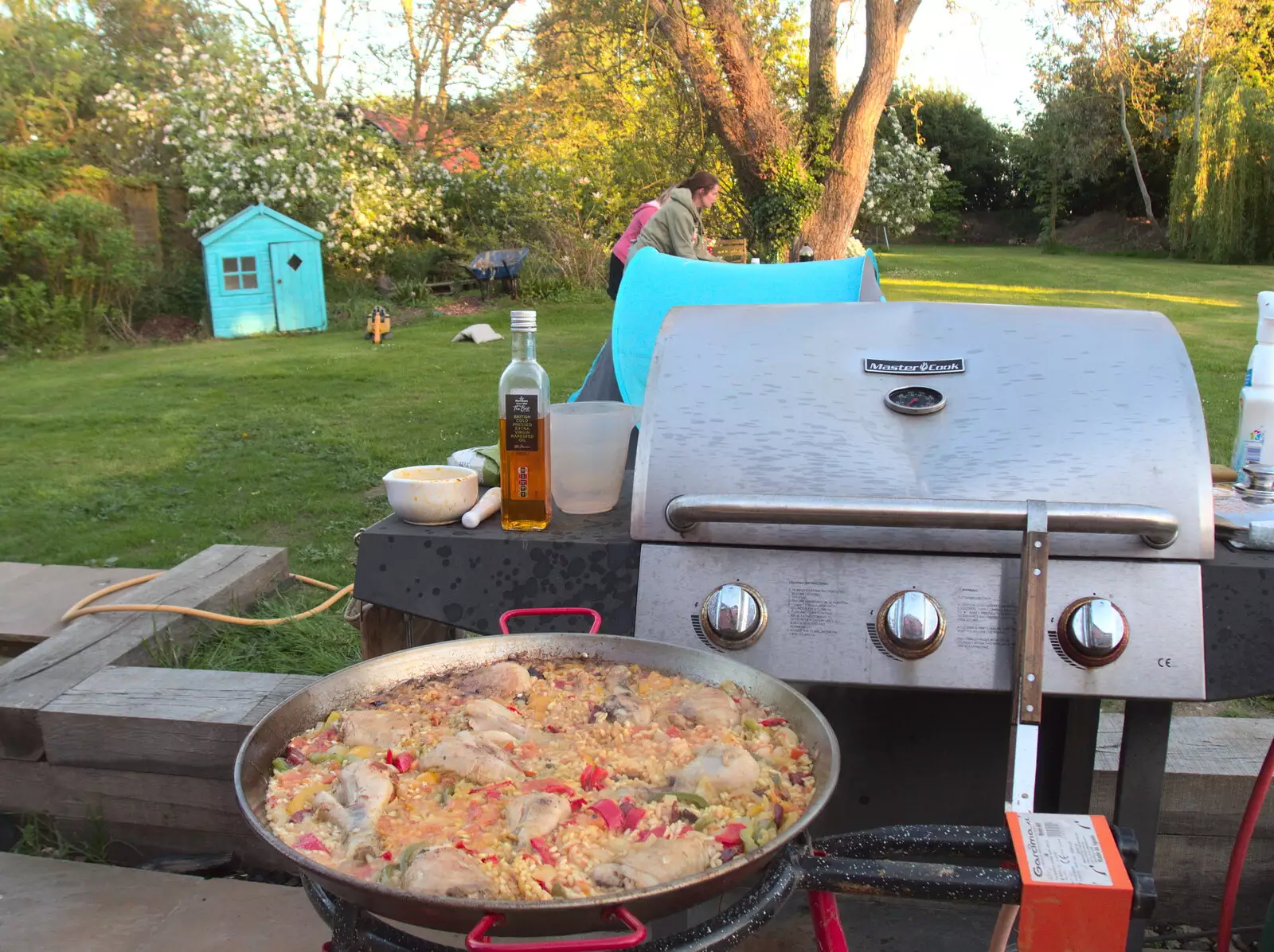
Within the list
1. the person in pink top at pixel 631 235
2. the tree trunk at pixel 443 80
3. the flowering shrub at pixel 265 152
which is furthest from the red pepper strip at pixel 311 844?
the tree trunk at pixel 443 80

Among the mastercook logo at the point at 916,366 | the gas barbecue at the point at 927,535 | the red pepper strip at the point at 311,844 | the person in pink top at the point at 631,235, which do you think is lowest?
the red pepper strip at the point at 311,844

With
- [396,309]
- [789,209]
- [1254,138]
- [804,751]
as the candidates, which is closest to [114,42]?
[396,309]

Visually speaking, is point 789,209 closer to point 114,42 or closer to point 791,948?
point 791,948

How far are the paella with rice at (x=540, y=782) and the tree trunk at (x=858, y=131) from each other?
1176cm

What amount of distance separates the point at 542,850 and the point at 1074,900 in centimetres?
54

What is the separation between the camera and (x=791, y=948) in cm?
216

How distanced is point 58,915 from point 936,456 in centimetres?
215

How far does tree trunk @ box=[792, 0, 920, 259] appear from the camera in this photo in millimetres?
11391

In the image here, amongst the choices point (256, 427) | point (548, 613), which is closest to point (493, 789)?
point (548, 613)

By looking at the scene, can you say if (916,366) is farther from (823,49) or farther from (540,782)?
(823,49)

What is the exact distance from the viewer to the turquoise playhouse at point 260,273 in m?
11.9

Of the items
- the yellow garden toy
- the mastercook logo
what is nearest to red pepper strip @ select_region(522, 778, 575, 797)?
the mastercook logo

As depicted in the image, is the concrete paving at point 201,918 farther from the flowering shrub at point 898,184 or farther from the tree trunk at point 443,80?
the flowering shrub at point 898,184

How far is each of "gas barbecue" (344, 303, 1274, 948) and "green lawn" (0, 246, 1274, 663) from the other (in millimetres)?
2116
